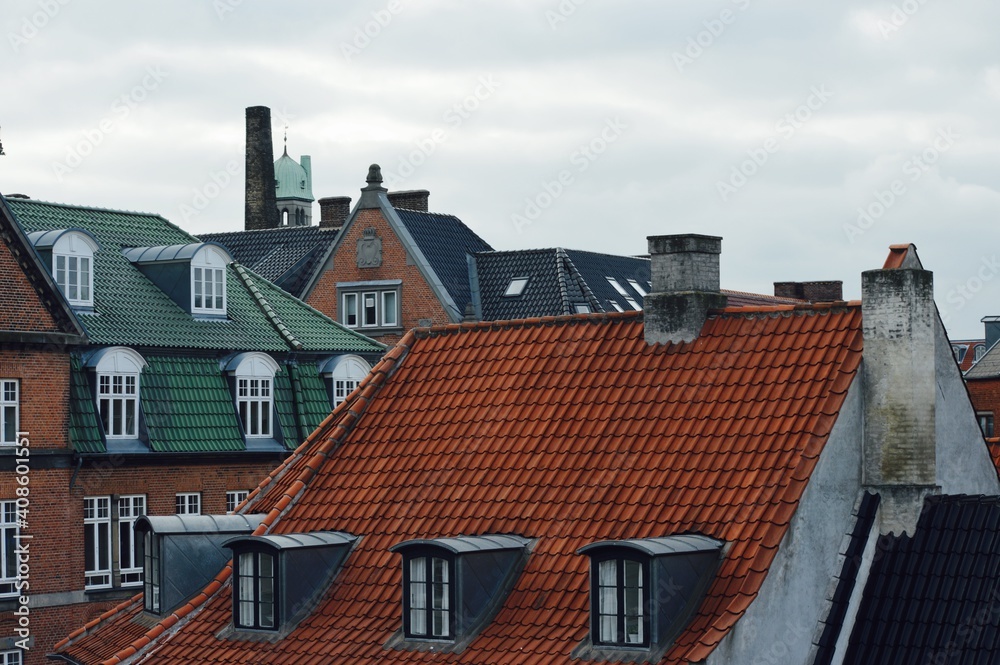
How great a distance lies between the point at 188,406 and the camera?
39.6 metres

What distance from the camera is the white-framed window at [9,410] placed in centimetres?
3541

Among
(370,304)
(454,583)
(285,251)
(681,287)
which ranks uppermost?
(285,251)

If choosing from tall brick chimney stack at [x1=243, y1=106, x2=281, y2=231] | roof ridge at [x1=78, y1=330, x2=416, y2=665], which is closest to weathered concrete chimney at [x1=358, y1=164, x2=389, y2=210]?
tall brick chimney stack at [x1=243, y1=106, x2=281, y2=231]

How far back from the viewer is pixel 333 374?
42.7 m

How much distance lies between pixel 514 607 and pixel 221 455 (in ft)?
69.2

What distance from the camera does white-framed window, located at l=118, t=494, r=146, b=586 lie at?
125 ft

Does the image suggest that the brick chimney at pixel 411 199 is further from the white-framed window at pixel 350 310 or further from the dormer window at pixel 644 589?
the dormer window at pixel 644 589

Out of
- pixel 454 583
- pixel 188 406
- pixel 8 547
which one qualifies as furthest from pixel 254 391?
pixel 454 583

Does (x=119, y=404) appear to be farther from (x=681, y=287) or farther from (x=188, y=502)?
(x=681, y=287)

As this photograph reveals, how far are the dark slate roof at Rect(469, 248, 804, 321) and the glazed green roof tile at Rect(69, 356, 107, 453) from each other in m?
23.2

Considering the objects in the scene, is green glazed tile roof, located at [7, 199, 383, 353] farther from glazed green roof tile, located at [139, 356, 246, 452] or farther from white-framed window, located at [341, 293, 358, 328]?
white-framed window, located at [341, 293, 358, 328]

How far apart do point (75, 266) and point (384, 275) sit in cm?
2318

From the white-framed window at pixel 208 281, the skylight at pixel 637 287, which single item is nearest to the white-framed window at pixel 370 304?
the skylight at pixel 637 287

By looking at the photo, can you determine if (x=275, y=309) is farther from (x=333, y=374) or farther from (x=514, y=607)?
(x=514, y=607)
